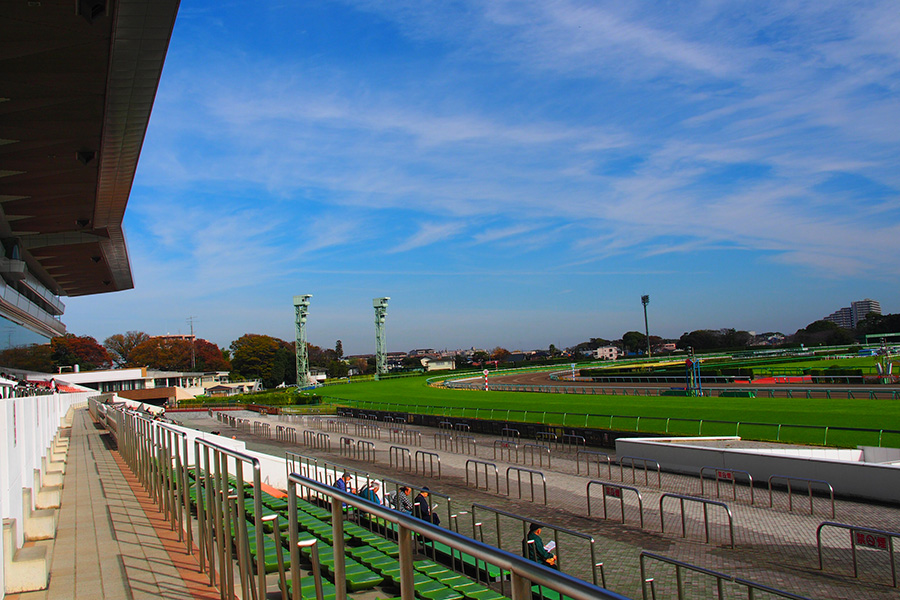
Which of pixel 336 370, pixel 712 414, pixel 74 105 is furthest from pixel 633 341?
pixel 74 105

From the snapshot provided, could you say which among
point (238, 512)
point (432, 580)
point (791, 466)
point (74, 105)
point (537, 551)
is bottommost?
point (791, 466)

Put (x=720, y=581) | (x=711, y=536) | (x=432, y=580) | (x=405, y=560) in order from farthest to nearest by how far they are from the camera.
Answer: (x=711, y=536) < (x=720, y=581) < (x=432, y=580) < (x=405, y=560)

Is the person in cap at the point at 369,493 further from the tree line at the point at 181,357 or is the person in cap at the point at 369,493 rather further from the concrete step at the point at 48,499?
the tree line at the point at 181,357

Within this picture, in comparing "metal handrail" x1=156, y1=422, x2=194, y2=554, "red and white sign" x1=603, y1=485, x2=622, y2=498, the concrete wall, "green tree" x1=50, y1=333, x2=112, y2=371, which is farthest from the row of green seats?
"green tree" x1=50, y1=333, x2=112, y2=371

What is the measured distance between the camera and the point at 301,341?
88812 mm

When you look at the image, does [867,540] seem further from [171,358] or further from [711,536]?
[171,358]

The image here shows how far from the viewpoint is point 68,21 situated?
941 cm

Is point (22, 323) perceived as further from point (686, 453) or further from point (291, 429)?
point (686, 453)

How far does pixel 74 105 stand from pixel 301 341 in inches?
3074

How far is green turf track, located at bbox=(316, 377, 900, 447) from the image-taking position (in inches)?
794

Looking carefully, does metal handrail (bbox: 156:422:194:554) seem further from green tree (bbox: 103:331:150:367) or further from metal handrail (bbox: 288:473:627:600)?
green tree (bbox: 103:331:150:367)

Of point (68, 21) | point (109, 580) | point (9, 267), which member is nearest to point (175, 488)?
point (109, 580)

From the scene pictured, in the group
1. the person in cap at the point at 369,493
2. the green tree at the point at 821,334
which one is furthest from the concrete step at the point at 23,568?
the green tree at the point at 821,334

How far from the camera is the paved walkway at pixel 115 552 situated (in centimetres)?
A: 485
